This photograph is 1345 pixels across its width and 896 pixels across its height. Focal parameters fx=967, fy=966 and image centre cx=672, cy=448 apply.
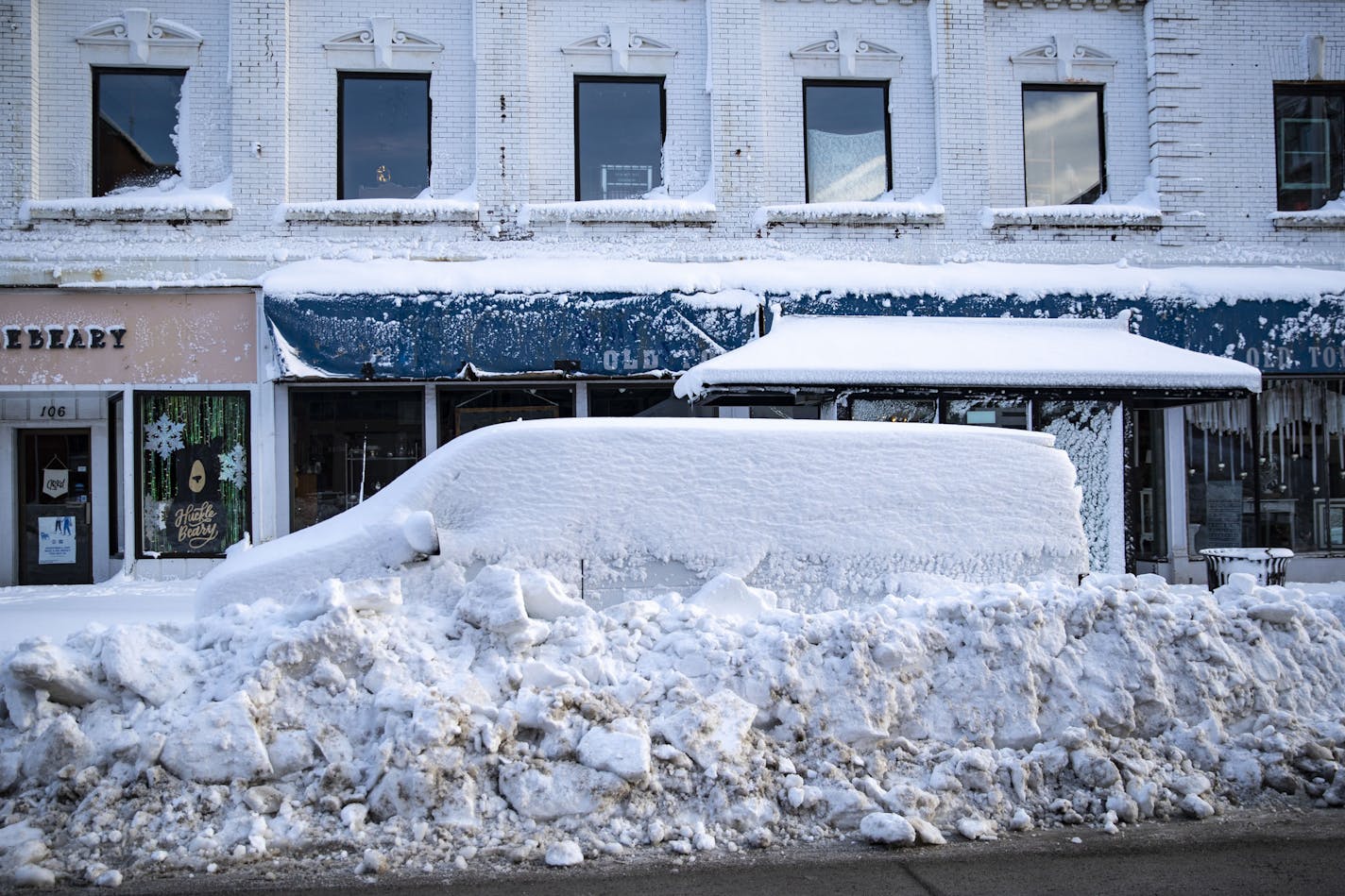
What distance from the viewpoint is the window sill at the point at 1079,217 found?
13.4m

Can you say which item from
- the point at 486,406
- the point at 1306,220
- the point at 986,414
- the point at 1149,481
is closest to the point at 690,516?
the point at 486,406

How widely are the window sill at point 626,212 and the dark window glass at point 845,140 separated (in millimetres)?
1715

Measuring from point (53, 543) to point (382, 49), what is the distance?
812cm

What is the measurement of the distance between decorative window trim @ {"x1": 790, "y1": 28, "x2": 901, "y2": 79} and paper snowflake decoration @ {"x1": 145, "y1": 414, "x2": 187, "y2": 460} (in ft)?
31.4

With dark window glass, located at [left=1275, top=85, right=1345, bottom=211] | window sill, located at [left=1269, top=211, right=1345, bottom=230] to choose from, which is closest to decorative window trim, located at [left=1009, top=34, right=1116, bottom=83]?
dark window glass, located at [left=1275, top=85, right=1345, bottom=211]

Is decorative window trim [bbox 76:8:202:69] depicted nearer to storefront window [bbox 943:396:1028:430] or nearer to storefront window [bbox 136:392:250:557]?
storefront window [bbox 136:392:250:557]

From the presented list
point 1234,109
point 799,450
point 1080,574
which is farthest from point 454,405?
point 1234,109

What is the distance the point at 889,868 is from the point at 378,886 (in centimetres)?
210

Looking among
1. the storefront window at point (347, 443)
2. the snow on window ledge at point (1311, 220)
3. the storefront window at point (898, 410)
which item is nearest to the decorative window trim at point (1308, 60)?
the snow on window ledge at point (1311, 220)

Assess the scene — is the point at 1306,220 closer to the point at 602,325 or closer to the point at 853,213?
the point at 853,213

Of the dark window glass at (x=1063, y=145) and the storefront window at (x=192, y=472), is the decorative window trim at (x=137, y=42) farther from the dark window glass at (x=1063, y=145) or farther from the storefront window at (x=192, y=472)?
the dark window glass at (x=1063, y=145)

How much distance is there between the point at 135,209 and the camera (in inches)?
488

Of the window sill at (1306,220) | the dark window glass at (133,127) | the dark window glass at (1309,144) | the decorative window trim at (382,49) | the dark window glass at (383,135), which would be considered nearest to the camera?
the dark window glass at (133,127)

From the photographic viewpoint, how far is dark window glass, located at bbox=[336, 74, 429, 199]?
43.2ft
